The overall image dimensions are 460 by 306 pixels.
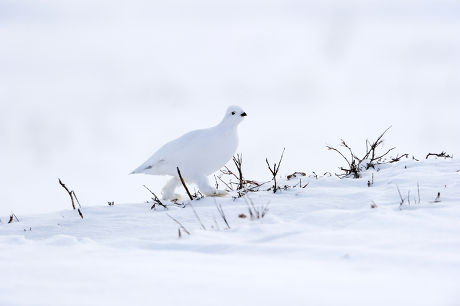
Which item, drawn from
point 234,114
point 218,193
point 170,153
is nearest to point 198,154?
point 170,153

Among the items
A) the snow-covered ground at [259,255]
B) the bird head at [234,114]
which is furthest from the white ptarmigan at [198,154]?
the snow-covered ground at [259,255]

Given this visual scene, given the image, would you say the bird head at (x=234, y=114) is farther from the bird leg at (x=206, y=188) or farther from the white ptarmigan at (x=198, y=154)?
the bird leg at (x=206, y=188)

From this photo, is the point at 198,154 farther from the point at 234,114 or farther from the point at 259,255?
the point at 259,255

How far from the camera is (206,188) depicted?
5.81m

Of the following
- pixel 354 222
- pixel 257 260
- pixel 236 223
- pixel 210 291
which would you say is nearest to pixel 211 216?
pixel 236 223

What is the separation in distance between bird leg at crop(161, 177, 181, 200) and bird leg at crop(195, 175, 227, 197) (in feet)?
0.93

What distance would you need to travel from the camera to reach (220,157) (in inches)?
233

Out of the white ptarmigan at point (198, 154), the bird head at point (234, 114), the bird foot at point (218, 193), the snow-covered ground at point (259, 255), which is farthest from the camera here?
the bird head at point (234, 114)

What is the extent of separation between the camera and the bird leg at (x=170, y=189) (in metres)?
6.11

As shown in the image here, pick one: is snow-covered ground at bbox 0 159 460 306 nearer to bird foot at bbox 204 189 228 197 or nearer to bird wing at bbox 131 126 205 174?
bird foot at bbox 204 189 228 197

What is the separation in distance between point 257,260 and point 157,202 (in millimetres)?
2388

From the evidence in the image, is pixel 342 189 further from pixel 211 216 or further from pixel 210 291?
pixel 210 291

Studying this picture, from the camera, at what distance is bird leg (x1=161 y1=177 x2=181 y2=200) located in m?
6.11

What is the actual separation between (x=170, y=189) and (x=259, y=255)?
3.17 m
